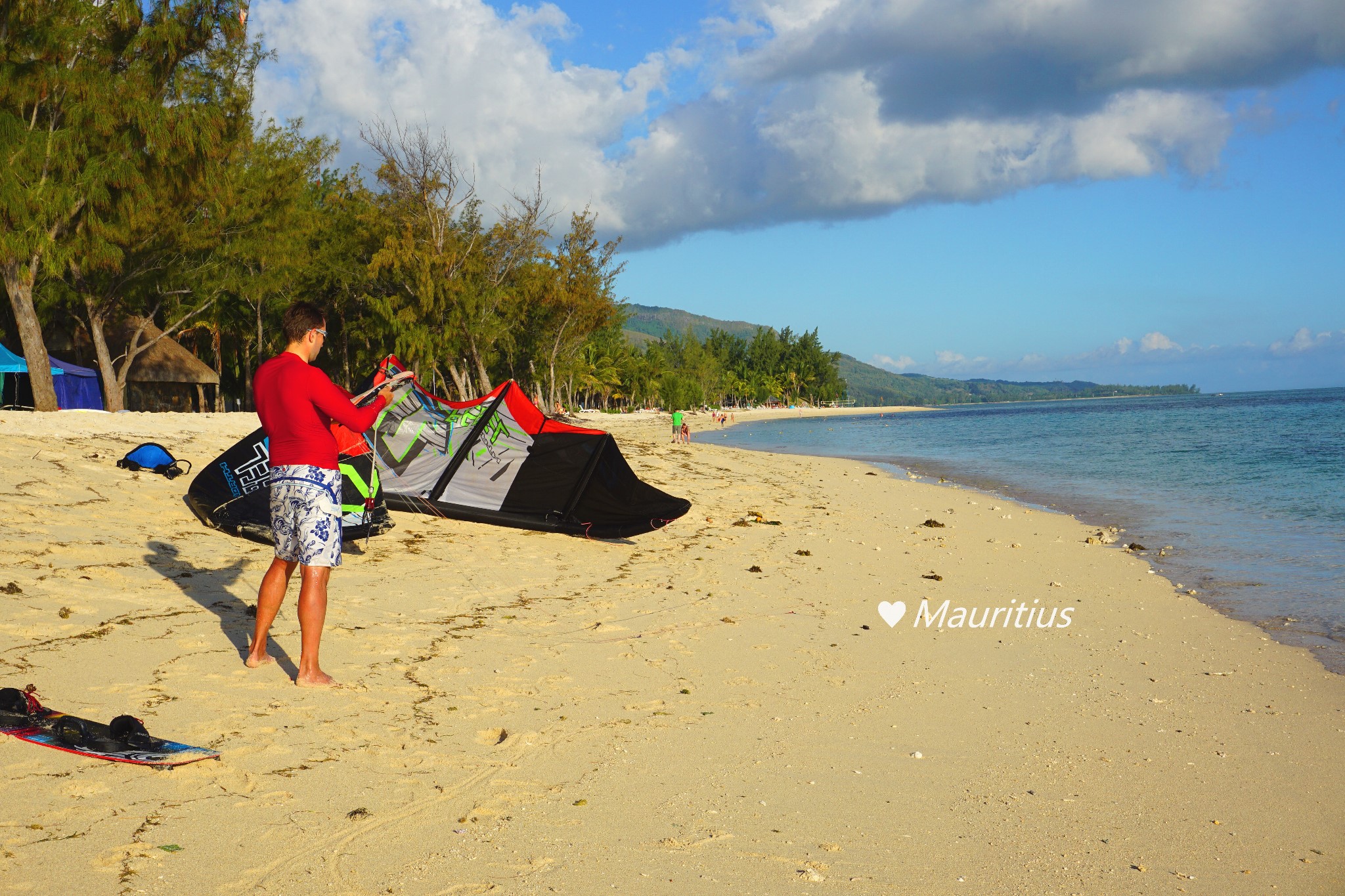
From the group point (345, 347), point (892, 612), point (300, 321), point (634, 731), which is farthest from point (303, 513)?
point (345, 347)

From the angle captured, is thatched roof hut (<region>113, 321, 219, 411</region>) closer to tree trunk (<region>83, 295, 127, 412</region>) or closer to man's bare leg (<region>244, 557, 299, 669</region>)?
tree trunk (<region>83, 295, 127, 412</region>)

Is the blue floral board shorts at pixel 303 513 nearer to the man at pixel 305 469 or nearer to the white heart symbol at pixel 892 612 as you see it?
the man at pixel 305 469

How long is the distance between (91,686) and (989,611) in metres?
5.95

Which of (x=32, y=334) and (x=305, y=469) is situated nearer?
(x=305, y=469)

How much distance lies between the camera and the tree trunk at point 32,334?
17.8 metres

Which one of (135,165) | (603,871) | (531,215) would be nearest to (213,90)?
(135,165)

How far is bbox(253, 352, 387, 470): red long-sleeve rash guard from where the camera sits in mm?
4184

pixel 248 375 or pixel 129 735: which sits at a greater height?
pixel 248 375

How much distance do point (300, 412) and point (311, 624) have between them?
102 centimetres

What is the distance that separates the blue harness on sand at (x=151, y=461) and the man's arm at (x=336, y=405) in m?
5.79

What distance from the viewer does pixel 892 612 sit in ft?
22.2

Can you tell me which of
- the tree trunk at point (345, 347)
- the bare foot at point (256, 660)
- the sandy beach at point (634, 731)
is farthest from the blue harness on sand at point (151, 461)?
the tree trunk at point (345, 347)

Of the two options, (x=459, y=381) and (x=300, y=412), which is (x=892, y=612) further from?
(x=459, y=381)

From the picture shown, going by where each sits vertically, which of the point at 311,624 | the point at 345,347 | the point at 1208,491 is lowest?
the point at 1208,491
